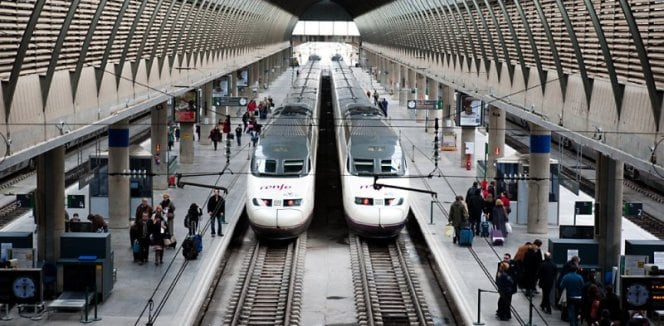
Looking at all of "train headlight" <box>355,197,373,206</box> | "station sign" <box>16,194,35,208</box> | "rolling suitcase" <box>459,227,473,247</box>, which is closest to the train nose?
"train headlight" <box>355,197,373,206</box>

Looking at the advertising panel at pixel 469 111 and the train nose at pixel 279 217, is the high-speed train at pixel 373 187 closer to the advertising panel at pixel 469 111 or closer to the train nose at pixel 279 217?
the train nose at pixel 279 217

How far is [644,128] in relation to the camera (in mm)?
16688

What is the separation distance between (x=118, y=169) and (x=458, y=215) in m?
9.61

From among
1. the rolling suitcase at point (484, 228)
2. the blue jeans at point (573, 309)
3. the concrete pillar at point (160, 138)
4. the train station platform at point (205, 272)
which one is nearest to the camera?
the blue jeans at point (573, 309)

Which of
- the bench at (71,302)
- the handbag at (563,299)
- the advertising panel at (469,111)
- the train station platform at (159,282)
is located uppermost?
Result: the advertising panel at (469,111)

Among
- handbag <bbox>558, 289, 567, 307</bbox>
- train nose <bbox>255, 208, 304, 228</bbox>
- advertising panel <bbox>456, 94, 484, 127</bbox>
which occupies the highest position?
advertising panel <bbox>456, 94, 484, 127</bbox>

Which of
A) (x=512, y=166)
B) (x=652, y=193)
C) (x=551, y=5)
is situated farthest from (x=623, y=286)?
(x=652, y=193)

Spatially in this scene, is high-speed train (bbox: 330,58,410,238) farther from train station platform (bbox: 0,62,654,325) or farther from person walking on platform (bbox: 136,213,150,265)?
person walking on platform (bbox: 136,213,150,265)

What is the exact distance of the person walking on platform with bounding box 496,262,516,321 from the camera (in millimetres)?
19672

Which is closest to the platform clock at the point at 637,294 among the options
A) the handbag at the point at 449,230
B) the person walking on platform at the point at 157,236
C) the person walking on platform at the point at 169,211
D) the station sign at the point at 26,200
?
the handbag at the point at 449,230

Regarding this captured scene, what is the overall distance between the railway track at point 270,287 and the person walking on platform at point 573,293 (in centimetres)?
537

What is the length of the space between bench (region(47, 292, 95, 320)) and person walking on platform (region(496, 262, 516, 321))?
25.2ft

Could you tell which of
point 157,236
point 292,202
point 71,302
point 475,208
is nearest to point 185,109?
point 292,202

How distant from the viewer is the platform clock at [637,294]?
57.2ft
